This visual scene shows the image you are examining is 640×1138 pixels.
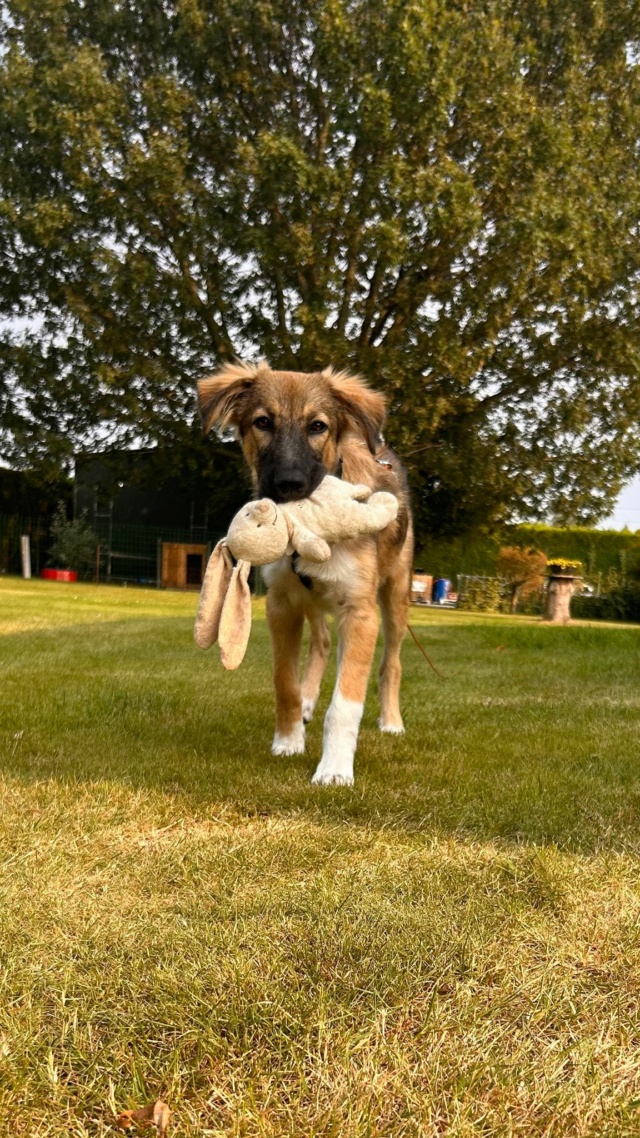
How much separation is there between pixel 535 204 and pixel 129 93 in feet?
33.2

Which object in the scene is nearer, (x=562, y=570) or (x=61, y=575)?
(x=562, y=570)

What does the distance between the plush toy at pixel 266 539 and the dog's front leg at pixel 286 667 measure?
459 millimetres

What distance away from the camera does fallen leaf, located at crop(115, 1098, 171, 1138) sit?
59.4 inches

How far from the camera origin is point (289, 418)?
4457mm

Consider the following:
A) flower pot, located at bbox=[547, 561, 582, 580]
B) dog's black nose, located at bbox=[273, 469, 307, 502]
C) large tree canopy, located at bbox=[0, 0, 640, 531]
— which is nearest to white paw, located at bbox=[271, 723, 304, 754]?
dog's black nose, located at bbox=[273, 469, 307, 502]

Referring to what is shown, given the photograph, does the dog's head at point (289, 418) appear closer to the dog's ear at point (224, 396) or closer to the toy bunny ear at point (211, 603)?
the dog's ear at point (224, 396)

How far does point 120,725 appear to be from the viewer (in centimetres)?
504

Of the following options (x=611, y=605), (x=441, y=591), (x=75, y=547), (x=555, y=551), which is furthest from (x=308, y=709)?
(x=555, y=551)

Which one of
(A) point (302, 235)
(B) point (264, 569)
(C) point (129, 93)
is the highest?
(C) point (129, 93)

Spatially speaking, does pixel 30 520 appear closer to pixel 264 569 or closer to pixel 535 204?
pixel 535 204

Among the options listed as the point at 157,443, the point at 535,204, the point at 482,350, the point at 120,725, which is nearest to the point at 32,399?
the point at 157,443

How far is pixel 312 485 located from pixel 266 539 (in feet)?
1.68

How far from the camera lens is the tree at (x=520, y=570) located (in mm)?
29453

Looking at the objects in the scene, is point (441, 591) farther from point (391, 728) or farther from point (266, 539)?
point (266, 539)
